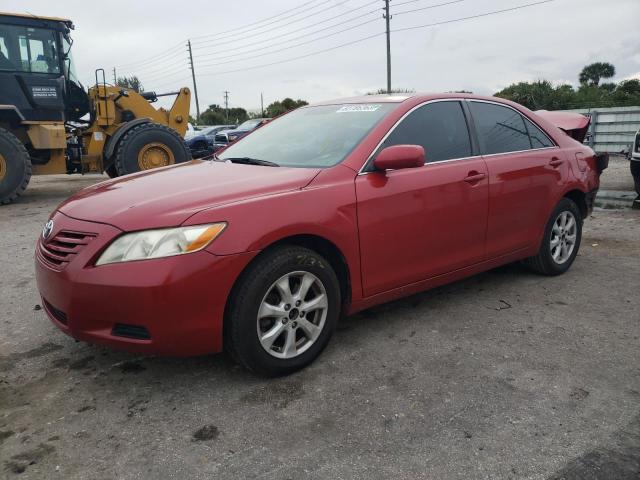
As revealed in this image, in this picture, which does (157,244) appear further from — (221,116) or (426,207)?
(221,116)

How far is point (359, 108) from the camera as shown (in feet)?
12.4

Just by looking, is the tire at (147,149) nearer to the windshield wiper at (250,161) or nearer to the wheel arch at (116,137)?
the wheel arch at (116,137)

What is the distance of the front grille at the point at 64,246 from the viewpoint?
2695 millimetres

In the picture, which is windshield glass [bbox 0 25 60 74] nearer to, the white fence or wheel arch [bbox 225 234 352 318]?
wheel arch [bbox 225 234 352 318]

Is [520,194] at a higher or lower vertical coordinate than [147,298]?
higher

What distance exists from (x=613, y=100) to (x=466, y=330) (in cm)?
2542

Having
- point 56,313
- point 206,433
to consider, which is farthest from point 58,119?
point 206,433

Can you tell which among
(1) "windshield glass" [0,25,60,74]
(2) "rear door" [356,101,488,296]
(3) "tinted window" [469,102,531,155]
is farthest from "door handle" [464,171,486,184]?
(1) "windshield glass" [0,25,60,74]

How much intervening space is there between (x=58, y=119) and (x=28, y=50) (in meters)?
1.25

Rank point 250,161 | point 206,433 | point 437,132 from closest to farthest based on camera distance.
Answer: point 206,433, point 250,161, point 437,132

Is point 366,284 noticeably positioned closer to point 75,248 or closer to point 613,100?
point 75,248

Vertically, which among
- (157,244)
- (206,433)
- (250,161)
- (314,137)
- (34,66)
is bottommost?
(206,433)

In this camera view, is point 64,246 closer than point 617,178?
Yes

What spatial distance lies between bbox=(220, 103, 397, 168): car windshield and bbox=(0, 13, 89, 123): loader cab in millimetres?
7186
